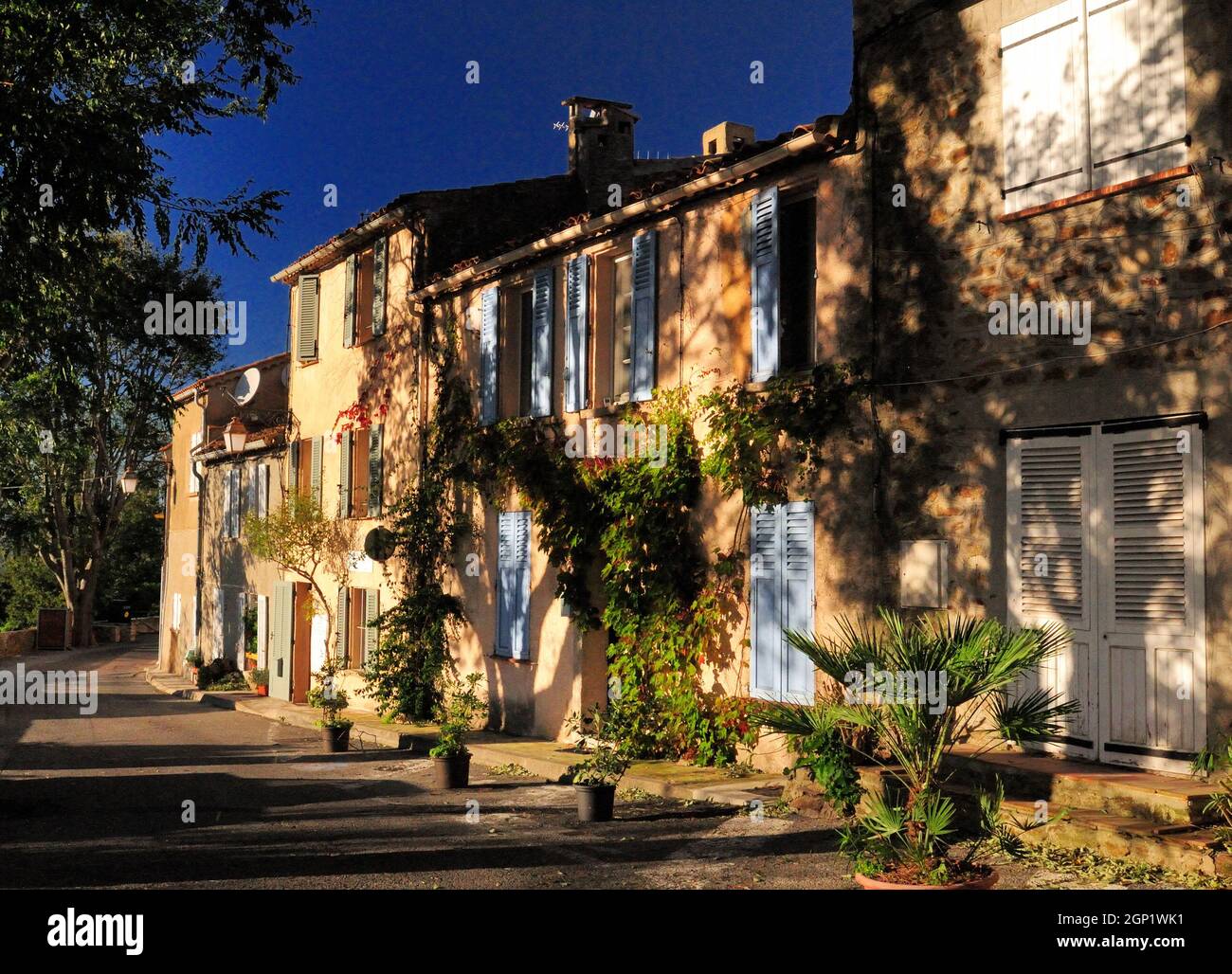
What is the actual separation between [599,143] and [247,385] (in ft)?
40.0

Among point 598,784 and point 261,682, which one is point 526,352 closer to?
point 598,784

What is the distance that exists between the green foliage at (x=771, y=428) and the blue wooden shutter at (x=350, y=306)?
33.5ft

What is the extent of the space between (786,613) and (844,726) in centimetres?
142

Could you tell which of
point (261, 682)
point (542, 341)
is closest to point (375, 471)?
point (542, 341)

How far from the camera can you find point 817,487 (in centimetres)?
1073

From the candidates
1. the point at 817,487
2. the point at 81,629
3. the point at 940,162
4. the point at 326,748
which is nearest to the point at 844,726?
the point at 817,487

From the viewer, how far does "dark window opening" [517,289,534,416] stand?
15.7 metres

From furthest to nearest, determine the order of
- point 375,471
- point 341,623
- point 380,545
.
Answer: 1. point 341,623
2. point 375,471
3. point 380,545

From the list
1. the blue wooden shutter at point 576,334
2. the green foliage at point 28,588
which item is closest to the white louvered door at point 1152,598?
the blue wooden shutter at point 576,334

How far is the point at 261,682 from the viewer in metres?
24.1

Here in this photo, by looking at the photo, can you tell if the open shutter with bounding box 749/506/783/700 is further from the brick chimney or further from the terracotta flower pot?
the brick chimney

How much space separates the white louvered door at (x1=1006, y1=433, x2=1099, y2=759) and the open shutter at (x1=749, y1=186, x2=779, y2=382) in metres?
2.80

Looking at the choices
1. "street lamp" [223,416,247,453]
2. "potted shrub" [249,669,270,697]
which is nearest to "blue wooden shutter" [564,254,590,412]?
"potted shrub" [249,669,270,697]

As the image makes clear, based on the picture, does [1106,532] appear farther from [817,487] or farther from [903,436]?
[817,487]
